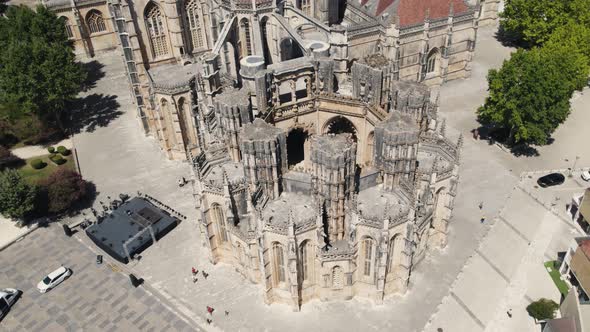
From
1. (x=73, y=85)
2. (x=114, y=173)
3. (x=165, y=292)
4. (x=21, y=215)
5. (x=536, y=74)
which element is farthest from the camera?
(x=73, y=85)

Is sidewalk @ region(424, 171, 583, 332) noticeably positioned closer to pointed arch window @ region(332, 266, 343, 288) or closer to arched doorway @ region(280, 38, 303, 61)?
pointed arch window @ region(332, 266, 343, 288)

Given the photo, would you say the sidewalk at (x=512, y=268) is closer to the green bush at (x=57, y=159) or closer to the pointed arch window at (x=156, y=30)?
the pointed arch window at (x=156, y=30)

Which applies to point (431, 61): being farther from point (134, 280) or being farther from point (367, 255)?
point (134, 280)

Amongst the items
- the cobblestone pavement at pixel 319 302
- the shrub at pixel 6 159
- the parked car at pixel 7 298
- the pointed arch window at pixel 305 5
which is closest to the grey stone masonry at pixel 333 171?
the cobblestone pavement at pixel 319 302

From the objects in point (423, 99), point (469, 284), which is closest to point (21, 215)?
point (423, 99)

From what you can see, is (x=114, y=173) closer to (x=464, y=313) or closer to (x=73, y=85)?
(x=73, y=85)

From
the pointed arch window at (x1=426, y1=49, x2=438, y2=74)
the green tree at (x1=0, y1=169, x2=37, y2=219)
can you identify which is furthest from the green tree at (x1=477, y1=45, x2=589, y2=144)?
the green tree at (x1=0, y1=169, x2=37, y2=219)
